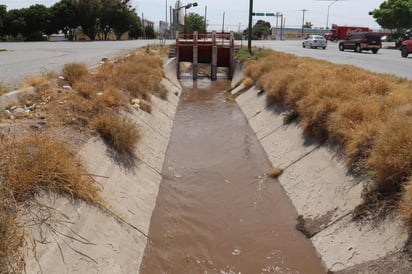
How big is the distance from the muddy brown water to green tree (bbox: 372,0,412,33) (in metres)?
53.7

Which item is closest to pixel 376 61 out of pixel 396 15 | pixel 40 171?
pixel 40 171

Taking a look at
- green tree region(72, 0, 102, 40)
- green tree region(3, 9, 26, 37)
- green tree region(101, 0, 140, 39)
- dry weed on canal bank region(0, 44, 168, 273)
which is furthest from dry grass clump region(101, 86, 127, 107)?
green tree region(101, 0, 140, 39)

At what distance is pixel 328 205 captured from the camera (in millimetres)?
7832

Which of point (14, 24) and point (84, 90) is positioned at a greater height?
point (14, 24)

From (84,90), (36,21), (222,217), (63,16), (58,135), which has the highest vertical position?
(63,16)

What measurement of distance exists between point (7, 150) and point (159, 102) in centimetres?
1138

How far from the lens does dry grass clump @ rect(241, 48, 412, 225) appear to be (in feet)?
22.0

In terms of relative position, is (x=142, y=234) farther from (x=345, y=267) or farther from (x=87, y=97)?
(x=87, y=97)

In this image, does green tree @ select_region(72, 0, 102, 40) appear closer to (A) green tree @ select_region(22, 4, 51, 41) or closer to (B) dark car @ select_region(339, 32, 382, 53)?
(A) green tree @ select_region(22, 4, 51, 41)

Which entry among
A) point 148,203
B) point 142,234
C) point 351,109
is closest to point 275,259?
point 142,234

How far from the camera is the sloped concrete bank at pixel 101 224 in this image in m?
5.21

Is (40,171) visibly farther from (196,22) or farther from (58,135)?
(196,22)

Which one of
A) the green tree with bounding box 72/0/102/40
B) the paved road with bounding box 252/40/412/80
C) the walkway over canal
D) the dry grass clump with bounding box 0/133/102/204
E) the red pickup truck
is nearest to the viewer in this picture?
the dry grass clump with bounding box 0/133/102/204

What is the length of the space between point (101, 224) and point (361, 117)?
19.4 ft
